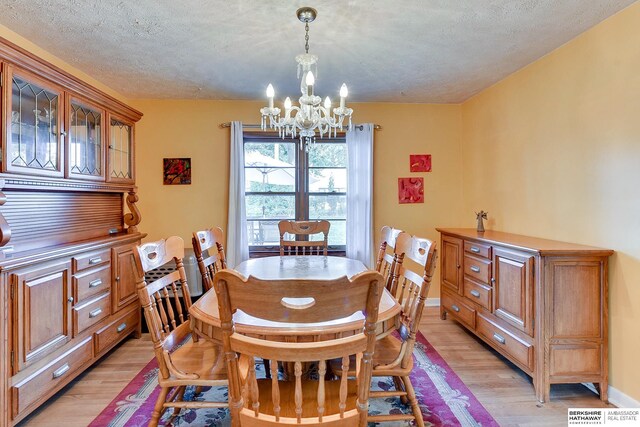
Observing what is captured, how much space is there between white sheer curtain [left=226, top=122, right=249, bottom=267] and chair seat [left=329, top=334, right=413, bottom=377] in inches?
83.3

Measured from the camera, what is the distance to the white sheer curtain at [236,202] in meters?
3.53

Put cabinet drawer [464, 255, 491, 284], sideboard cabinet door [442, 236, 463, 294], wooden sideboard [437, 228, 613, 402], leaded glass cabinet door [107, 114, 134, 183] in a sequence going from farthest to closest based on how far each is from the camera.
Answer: sideboard cabinet door [442, 236, 463, 294]
leaded glass cabinet door [107, 114, 134, 183]
cabinet drawer [464, 255, 491, 284]
wooden sideboard [437, 228, 613, 402]

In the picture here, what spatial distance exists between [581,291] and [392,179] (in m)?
2.14

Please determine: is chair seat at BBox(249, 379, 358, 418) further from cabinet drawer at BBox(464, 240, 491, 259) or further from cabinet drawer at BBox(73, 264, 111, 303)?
cabinet drawer at BBox(464, 240, 491, 259)

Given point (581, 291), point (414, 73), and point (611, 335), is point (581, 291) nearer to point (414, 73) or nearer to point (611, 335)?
point (611, 335)

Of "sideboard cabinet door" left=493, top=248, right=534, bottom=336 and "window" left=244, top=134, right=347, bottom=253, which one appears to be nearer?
"sideboard cabinet door" left=493, top=248, right=534, bottom=336

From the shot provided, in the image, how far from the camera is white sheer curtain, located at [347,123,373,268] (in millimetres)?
3633

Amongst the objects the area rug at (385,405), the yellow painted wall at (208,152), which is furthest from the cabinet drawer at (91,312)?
the yellow painted wall at (208,152)

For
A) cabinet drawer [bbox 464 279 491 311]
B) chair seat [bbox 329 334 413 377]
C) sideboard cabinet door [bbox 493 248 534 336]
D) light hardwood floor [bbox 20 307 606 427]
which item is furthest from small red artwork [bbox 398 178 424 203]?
chair seat [bbox 329 334 413 377]

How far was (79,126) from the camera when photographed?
95.1 inches

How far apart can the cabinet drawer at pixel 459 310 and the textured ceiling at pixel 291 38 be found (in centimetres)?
209

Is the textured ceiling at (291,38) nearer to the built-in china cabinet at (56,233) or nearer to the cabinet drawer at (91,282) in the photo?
the built-in china cabinet at (56,233)

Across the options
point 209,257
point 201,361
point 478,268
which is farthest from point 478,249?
point 201,361

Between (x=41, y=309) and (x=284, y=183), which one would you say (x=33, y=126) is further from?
(x=284, y=183)
